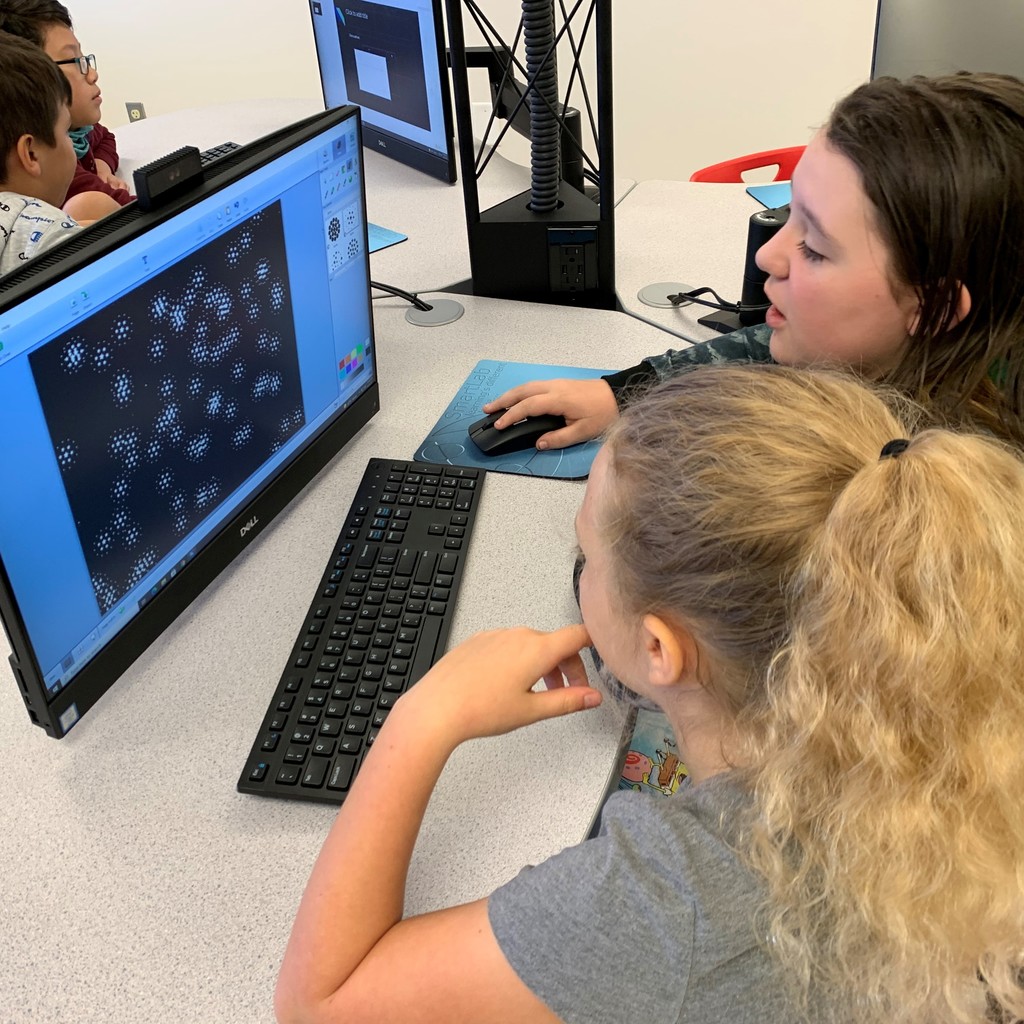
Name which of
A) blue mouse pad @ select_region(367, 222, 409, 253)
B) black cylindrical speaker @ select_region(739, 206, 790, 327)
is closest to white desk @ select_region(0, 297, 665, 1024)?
black cylindrical speaker @ select_region(739, 206, 790, 327)

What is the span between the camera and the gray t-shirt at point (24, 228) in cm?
111

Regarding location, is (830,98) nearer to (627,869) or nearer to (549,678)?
(549,678)

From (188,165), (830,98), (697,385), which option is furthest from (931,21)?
(830,98)

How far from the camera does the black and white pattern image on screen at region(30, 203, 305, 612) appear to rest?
0.70 meters

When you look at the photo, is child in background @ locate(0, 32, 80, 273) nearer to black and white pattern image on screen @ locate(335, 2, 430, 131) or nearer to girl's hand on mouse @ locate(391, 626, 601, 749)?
black and white pattern image on screen @ locate(335, 2, 430, 131)

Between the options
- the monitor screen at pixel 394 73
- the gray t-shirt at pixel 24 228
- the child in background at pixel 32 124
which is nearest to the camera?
the gray t-shirt at pixel 24 228

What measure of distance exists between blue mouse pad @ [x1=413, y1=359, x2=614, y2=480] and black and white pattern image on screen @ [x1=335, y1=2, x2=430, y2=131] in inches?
27.2

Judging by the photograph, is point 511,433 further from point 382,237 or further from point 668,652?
point 382,237

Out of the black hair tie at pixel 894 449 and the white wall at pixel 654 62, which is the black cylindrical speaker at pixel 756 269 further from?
the white wall at pixel 654 62

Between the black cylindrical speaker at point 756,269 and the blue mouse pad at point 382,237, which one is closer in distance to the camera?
Result: the black cylindrical speaker at point 756,269

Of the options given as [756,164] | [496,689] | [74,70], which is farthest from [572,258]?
[74,70]

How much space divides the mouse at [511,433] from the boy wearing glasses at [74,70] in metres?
1.14

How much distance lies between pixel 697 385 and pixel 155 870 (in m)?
0.53

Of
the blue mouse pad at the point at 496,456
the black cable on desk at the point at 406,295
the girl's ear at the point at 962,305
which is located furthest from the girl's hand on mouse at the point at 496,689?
the black cable on desk at the point at 406,295
